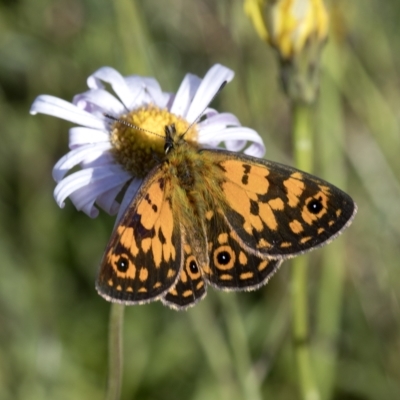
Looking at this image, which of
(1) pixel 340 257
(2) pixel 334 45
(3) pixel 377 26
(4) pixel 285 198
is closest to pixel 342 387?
(1) pixel 340 257

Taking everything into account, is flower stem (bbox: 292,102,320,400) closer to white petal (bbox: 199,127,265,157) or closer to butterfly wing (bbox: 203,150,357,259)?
white petal (bbox: 199,127,265,157)

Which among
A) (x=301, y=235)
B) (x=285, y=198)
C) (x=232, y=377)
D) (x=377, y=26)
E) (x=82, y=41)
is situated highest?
(x=82, y=41)

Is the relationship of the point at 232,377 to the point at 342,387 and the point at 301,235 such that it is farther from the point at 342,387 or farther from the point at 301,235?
the point at 301,235

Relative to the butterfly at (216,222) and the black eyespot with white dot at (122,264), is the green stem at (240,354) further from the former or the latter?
the black eyespot with white dot at (122,264)

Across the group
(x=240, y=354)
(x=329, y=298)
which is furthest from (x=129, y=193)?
(x=329, y=298)

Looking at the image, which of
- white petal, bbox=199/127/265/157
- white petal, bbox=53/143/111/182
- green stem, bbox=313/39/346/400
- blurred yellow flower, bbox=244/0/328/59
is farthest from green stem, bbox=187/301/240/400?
blurred yellow flower, bbox=244/0/328/59

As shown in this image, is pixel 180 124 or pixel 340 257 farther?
pixel 340 257

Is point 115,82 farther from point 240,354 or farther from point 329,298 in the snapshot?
point 329,298
